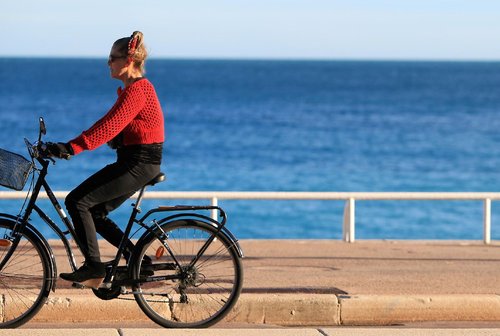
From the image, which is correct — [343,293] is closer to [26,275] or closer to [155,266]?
[155,266]

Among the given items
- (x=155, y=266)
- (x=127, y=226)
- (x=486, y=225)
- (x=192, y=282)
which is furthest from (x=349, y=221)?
(x=127, y=226)

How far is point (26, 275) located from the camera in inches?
291

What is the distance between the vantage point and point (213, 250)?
7156mm

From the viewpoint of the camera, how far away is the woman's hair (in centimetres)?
711

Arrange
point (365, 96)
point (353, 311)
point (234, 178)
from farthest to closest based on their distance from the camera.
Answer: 1. point (365, 96)
2. point (234, 178)
3. point (353, 311)

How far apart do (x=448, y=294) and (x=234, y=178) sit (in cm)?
3219

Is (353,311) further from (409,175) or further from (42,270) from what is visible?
(409,175)

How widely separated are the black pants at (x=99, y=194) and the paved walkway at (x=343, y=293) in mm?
584

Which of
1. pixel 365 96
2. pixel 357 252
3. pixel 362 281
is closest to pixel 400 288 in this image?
pixel 362 281

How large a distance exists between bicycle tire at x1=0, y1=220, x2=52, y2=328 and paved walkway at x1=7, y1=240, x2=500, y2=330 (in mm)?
285

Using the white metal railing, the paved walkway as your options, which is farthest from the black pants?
the white metal railing

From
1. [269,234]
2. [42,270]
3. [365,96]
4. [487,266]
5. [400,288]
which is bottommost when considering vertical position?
[42,270]

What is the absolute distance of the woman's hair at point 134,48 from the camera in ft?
23.3

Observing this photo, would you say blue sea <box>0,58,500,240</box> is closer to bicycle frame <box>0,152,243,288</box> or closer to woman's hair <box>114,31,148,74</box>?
bicycle frame <box>0,152,243,288</box>
